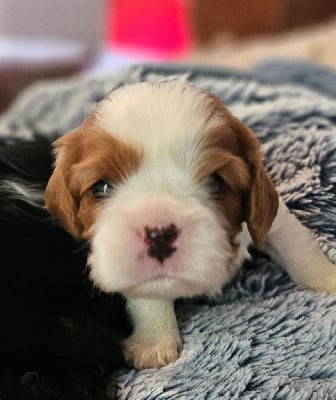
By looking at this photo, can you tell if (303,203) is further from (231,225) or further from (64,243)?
(64,243)

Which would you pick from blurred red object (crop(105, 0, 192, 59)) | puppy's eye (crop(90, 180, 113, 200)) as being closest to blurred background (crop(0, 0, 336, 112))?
blurred red object (crop(105, 0, 192, 59))

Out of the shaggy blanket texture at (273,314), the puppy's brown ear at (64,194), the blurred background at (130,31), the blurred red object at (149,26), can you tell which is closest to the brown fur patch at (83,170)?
the puppy's brown ear at (64,194)

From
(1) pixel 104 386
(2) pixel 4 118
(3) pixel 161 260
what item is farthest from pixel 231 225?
(2) pixel 4 118

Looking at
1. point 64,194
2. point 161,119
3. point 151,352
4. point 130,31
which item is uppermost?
point 161,119

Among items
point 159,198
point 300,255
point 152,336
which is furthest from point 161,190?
point 300,255

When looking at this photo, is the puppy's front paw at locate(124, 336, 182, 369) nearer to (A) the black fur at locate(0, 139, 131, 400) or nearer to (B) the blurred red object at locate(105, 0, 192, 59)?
(A) the black fur at locate(0, 139, 131, 400)

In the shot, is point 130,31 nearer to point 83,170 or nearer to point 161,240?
point 83,170

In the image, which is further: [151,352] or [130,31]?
[130,31]
